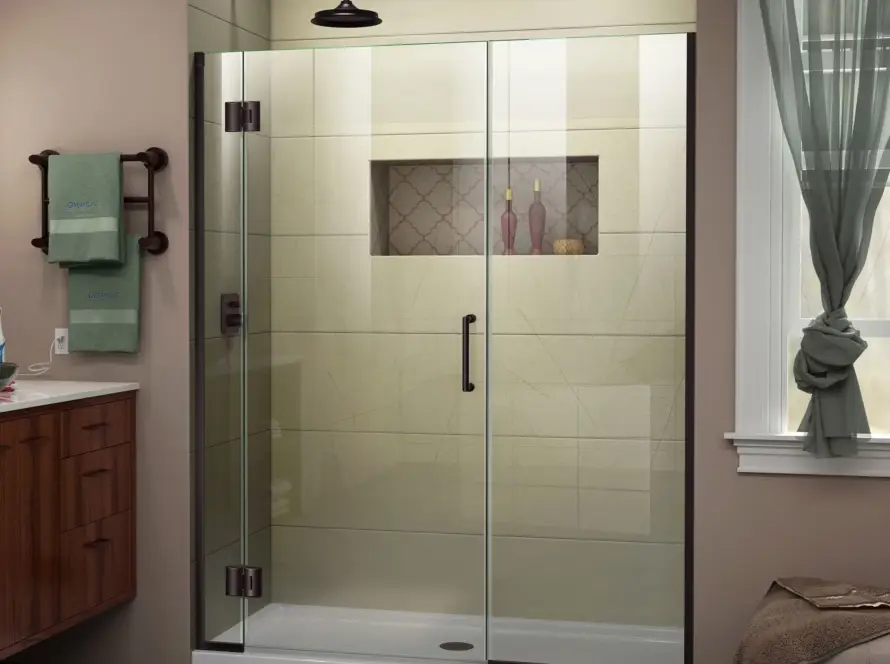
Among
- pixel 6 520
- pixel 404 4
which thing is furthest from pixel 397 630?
pixel 404 4

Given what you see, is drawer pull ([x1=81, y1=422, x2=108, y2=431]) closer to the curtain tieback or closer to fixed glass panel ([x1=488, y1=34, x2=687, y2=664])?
fixed glass panel ([x1=488, y1=34, x2=687, y2=664])

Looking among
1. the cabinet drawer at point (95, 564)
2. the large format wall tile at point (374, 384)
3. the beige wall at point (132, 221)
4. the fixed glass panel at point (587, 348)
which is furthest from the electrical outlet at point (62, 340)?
the fixed glass panel at point (587, 348)

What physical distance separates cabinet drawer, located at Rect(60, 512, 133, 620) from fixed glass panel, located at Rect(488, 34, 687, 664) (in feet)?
3.86

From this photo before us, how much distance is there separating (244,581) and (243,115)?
1.51 metres

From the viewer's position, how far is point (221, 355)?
11.5 feet

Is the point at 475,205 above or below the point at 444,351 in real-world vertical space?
above

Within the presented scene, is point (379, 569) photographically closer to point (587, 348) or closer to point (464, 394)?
point (464, 394)

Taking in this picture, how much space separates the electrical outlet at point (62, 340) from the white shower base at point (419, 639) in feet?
3.51

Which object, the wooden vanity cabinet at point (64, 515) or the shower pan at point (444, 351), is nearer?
the wooden vanity cabinet at point (64, 515)

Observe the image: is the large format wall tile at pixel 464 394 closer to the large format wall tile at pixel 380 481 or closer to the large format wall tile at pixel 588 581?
the large format wall tile at pixel 380 481

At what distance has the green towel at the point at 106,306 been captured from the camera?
3.47m

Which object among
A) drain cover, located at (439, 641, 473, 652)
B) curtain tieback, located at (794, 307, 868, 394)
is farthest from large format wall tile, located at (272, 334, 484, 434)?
curtain tieback, located at (794, 307, 868, 394)

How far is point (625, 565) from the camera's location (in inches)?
129

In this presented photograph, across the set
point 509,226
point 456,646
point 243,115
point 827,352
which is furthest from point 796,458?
point 243,115
